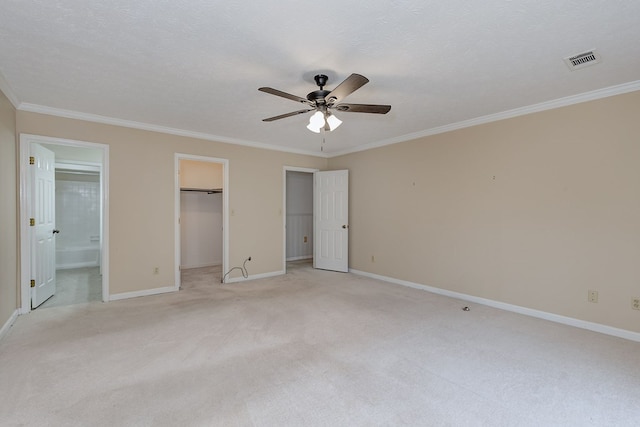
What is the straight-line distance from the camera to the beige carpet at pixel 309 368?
70.2 inches

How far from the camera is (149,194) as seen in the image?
422cm

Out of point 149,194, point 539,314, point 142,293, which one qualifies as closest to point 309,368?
point 539,314

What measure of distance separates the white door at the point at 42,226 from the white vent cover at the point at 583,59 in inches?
223

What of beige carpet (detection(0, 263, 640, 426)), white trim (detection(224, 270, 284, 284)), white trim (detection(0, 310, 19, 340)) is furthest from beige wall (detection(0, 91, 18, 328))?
white trim (detection(224, 270, 284, 284))

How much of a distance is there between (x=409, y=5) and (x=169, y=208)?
13.3 ft

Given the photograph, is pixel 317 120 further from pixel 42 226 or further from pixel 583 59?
pixel 42 226

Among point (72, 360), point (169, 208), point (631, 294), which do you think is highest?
point (169, 208)

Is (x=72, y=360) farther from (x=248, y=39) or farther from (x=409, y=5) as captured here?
(x=409, y=5)

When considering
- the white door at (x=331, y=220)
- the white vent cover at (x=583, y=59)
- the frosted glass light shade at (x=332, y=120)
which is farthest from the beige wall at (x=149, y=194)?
the white vent cover at (x=583, y=59)

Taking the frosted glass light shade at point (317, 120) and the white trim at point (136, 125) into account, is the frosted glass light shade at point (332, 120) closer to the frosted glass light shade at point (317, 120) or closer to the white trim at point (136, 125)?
the frosted glass light shade at point (317, 120)

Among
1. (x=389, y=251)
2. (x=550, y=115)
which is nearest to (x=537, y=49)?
(x=550, y=115)

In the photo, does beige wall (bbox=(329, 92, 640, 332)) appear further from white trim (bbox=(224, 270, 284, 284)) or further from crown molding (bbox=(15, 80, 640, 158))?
white trim (bbox=(224, 270, 284, 284))

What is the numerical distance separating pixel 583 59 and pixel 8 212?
5.61 m

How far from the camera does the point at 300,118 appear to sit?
383 centimetres
